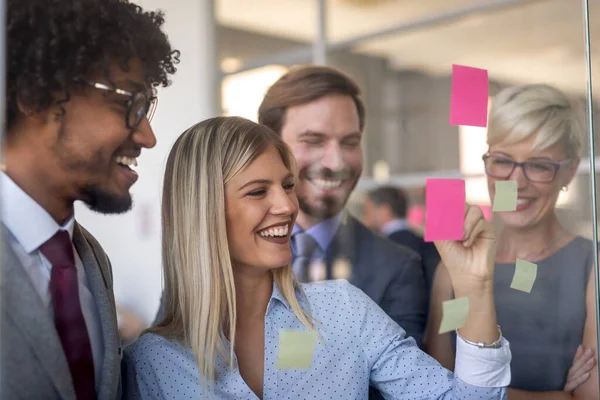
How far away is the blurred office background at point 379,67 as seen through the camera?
1.56 metres

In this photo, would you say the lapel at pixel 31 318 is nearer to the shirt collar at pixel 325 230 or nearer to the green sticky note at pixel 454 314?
the shirt collar at pixel 325 230

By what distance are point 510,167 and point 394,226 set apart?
40cm

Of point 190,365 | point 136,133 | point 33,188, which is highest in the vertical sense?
point 136,133

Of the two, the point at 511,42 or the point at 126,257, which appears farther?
the point at 511,42

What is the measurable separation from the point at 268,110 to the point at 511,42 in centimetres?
109

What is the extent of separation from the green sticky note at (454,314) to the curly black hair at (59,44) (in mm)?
1097

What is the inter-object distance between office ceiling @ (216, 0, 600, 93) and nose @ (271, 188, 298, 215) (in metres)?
0.71

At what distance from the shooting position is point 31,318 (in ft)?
4.22

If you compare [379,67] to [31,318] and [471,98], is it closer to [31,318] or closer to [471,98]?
[471,98]

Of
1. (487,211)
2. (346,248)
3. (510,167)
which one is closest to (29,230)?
(346,248)

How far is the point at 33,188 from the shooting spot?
1302mm

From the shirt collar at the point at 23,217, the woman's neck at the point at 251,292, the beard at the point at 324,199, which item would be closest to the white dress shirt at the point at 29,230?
the shirt collar at the point at 23,217

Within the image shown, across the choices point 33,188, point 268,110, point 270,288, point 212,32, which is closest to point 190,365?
point 270,288

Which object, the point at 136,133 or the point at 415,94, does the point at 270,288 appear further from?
the point at 415,94
